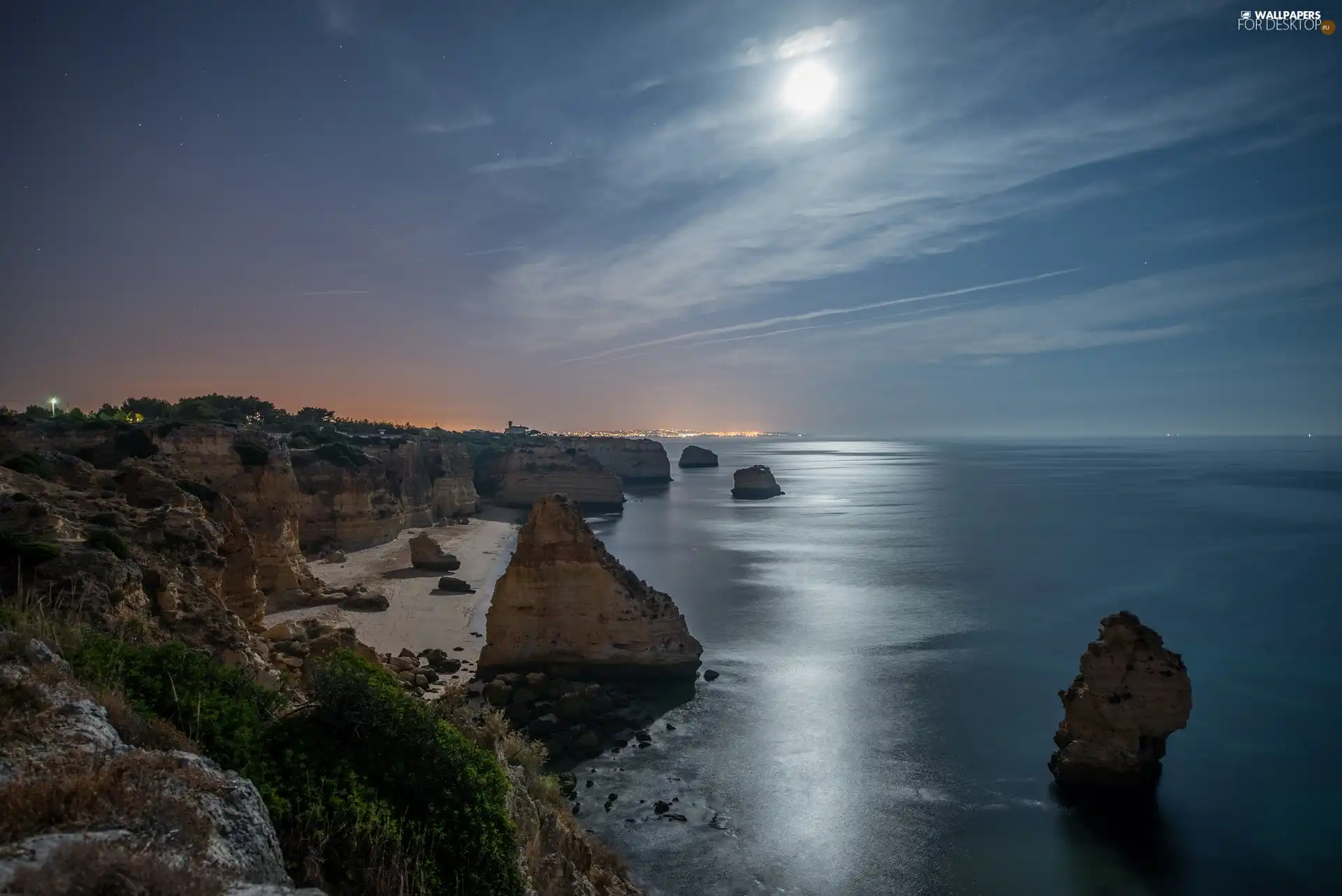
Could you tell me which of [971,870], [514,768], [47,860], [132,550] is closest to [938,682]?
[971,870]

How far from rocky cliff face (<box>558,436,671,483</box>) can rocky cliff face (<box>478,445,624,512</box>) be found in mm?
41270

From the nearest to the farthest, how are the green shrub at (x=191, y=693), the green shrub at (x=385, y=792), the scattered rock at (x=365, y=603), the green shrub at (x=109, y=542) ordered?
the green shrub at (x=385, y=792), the green shrub at (x=191, y=693), the green shrub at (x=109, y=542), the scattered rock at (x=365, y=603)

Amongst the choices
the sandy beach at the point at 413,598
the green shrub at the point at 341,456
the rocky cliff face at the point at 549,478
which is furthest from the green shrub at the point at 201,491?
the rocky cliff face at the point at 549,478

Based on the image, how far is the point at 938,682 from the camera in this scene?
3222cm

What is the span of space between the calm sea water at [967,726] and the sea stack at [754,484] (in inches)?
2274

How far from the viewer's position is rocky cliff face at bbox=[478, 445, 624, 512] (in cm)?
Result: 9969

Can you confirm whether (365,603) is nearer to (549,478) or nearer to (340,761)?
(340,761)

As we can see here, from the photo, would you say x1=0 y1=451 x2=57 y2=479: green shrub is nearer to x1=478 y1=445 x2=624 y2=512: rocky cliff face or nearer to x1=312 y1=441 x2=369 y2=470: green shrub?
x1=312 y1=441 x2=369 y2=470: green shrub

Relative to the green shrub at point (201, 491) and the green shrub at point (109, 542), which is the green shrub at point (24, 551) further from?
the green shrub at point (201, 491)

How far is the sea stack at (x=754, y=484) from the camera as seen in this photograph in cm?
12900

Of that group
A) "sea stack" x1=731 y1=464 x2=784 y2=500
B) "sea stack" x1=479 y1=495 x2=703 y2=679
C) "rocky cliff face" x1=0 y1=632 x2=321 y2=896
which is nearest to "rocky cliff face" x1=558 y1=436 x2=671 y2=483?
"sea stack" x1=731 y1=464 x2=784 y2=500

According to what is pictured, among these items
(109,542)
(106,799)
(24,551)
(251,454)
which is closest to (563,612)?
(109,542)

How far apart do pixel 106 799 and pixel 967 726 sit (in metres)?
28.5

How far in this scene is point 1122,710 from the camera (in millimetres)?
20781
